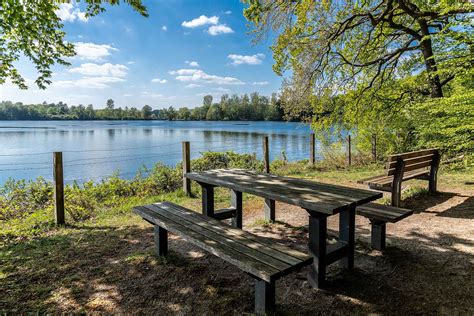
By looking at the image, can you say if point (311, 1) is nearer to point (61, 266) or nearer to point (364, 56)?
point (364, 56)

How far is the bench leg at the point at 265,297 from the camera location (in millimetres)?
2107

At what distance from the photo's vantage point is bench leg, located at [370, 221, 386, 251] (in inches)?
127

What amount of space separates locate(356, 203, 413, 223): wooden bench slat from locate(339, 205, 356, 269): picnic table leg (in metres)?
0.48

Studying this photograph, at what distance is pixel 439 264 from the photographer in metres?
2.91

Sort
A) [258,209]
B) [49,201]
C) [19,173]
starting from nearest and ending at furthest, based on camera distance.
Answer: [258,209], [49,201], [19,173]

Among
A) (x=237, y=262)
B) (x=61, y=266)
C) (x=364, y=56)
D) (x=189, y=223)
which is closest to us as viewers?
(x=237, y=262)

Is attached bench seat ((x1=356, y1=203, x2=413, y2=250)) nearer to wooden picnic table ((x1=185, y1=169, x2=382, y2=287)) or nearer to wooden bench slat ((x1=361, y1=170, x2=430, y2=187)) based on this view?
wooden picnic table ((x1=185, y1=169, x2=382, y2=287))

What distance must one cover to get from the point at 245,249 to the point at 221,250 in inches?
7.6

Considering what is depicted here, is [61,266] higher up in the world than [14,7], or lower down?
lower down

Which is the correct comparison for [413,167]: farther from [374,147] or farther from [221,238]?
[374,147]

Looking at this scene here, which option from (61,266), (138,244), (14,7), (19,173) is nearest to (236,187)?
(138,244)

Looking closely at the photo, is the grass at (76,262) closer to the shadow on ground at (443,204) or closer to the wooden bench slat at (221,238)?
the wooden bench slat at (221,238)

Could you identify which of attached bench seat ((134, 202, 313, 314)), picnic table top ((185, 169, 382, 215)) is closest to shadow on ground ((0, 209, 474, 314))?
attached bench seat ((134, 202, 313, 314))

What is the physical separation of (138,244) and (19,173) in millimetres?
A: 10487
